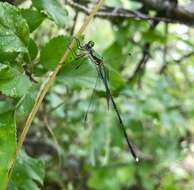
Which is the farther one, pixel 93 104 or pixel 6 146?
pixel 93 104

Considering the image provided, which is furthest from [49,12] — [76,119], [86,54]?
[76,119]

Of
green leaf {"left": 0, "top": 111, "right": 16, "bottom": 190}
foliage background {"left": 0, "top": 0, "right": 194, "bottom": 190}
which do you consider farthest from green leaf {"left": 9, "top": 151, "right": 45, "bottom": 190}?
green leaf {"left": 0, "top": 111, "right": 16, "bottom": 190}

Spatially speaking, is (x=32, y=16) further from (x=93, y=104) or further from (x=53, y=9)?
(x=93, y=104)

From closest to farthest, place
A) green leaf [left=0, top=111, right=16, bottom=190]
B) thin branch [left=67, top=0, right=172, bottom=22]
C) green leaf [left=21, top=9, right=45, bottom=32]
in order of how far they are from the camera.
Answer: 1. green leaf [left=0, top=111, right=16, bottom=190]
2. green leaf [left=21, top=9, right=45, bottom=32]
3. thin branch [left=67, top=0, right=172, bottom=22]

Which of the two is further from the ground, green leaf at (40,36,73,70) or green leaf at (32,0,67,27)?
green leaf at (32,0,67,27)

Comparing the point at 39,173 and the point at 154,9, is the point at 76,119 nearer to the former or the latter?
the point at 154,9

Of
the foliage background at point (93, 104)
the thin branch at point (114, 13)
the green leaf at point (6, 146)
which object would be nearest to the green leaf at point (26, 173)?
the foliage background at point (93, 104)

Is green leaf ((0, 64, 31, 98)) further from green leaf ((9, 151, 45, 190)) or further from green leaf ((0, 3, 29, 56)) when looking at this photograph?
green leaf ((9, 151, 45, 190))

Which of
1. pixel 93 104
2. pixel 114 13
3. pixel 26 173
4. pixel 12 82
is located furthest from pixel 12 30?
pixel 93 104
